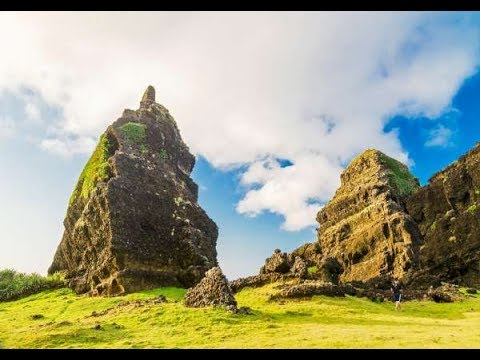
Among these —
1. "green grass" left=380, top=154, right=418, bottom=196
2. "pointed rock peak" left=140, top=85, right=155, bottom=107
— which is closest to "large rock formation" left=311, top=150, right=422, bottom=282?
"green grass" left=380, top=154, right=418, bottom=196

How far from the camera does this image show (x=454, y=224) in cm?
6112

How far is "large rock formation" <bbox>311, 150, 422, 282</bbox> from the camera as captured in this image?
243ft

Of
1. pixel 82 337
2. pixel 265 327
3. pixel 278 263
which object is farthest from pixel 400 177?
pixel 82 337

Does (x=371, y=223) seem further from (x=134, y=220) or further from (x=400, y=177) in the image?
(x=134, y=220)

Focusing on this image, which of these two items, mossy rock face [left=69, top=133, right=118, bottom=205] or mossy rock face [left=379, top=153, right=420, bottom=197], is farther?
mossy rock face [left=379, top=153, right=420, bottom=197]

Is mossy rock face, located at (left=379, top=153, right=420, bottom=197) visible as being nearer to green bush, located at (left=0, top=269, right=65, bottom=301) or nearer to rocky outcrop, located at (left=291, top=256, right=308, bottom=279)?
rocky outcrop, located at (left=291, top=256, right=308, bottom=279)

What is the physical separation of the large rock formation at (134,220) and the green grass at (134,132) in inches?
5.3

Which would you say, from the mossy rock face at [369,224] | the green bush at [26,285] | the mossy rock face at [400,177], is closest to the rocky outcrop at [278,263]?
the mossy rock face at [369,224]

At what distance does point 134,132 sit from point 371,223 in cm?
4162

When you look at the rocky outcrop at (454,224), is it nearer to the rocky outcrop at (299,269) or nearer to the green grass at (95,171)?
the rocky outcrop at (299,269)

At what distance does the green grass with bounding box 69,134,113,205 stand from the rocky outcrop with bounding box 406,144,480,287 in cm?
3922
